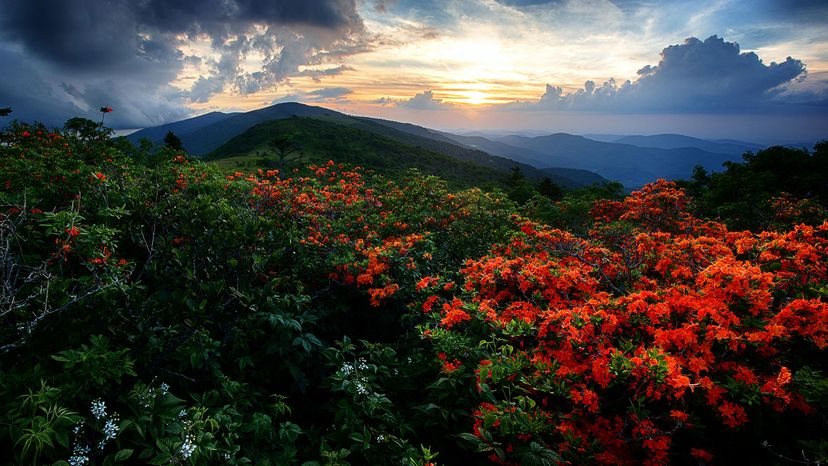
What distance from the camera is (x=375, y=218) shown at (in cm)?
982

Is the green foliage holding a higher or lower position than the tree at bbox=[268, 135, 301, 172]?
lower

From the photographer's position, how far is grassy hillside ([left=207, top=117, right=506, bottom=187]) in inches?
3762

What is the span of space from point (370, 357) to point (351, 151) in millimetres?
104473

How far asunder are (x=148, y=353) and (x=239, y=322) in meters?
0.97

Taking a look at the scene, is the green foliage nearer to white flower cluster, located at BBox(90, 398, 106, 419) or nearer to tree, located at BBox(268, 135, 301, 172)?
white flower cluster, located at BBox(90, 398, 106, 419)

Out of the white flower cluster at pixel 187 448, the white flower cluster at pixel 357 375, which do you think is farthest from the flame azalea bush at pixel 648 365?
the white flower cluster at pixel 187 448

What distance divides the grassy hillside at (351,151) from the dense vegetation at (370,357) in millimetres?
84296

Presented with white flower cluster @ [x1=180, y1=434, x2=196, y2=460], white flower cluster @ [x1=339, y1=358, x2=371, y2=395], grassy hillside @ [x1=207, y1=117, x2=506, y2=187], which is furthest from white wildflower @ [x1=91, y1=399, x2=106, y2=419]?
grassy hillside @ [x1=207, y1=117, x2=506, y2=187]

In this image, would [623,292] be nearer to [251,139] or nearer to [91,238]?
[91,238]

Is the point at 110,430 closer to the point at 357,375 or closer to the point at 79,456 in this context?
the point at 79,456

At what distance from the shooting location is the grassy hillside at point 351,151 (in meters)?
95.6

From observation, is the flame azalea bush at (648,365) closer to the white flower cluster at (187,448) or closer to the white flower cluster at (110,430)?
the white flower cluster at (187,448)

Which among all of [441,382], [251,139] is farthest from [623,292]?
[251,139]

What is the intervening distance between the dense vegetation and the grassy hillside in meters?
84.3
